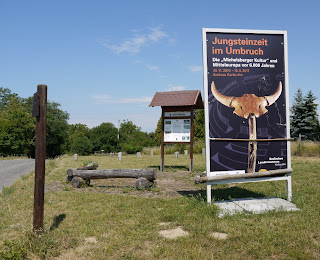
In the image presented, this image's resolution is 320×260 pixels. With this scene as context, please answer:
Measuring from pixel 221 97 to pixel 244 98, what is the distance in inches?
19.3

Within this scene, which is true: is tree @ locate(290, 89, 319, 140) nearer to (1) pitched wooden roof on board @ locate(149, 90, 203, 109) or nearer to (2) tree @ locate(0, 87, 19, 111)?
(1) pitched wooden roof on board @ locate(149, 90, 203, 109)

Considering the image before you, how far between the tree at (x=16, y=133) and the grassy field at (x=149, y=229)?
48.6 m

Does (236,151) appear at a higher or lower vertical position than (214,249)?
higher

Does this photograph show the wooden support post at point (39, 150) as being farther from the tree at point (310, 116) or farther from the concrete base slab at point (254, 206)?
the tree at point (310, 116)

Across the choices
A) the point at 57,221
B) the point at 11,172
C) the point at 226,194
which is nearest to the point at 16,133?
the point at 11,172

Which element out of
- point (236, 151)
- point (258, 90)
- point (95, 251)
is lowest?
point (95, 251)

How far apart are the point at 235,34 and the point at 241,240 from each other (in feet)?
13.3

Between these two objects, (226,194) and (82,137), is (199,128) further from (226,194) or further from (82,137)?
(226,194)

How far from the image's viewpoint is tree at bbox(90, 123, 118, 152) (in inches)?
2365

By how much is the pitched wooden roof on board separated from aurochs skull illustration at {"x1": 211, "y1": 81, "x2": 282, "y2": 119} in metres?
7.23

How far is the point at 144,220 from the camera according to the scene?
5113mm

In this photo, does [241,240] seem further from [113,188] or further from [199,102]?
[199,102]

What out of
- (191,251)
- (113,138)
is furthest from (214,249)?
(113,138)

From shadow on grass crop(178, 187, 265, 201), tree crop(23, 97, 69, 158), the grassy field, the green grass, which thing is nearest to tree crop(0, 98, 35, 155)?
tree crop(23, 97, 69, 158)
